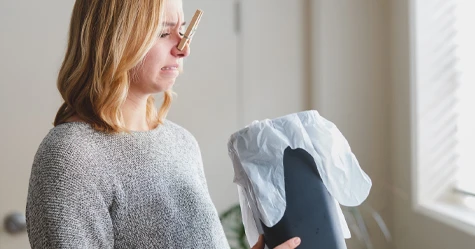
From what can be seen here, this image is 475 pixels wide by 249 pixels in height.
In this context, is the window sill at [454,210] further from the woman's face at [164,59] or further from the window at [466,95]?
the woman's face at [164,59]

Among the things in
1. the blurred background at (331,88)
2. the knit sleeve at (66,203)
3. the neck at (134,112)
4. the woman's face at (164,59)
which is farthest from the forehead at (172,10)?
the blurred background at (331,88)

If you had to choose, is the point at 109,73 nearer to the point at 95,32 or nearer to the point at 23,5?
the point at 95,32

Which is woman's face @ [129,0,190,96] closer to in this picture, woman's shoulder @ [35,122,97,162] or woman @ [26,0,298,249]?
woman @ [26,0,298,249]

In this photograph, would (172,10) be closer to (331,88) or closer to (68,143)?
(68,143)

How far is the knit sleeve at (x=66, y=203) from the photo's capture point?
0.80 meters

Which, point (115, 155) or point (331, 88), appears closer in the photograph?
point (115, 155)

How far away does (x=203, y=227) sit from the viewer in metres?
0.96

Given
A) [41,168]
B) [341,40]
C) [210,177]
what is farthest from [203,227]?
[341,40]

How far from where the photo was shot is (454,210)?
4.62 feet

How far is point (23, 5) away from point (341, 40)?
107 centimetres

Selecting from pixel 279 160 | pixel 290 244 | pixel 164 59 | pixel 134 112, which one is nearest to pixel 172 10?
pixel 164 59

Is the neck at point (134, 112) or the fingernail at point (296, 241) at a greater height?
the neck at point (134, 112)

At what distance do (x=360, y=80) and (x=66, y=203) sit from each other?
122 centimetres

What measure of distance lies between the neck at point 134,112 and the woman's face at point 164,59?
29mm
